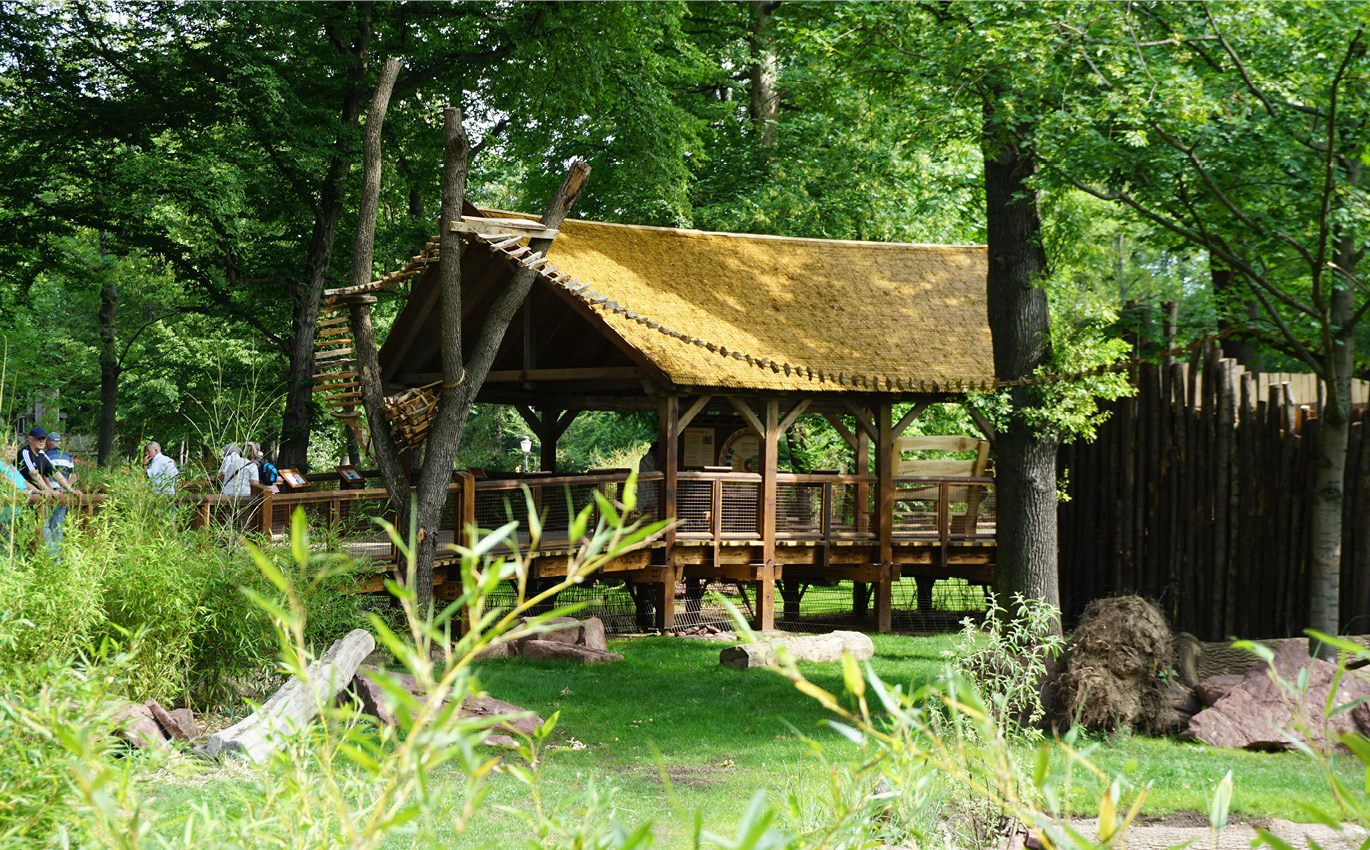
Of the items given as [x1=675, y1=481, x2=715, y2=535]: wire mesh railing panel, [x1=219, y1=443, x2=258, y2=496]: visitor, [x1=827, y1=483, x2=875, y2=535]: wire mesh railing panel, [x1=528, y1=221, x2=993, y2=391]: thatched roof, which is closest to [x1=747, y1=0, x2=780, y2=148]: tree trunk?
[x1=528, y1=221, x2=993, y2=391]: thatched roof

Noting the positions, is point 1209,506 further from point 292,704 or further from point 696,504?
point 292,704

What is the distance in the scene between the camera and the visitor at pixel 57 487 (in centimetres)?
783

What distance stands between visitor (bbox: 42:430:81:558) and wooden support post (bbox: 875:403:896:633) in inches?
408

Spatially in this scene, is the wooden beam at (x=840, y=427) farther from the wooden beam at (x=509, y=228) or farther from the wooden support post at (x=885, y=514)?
the wooden beam at (x=509, y=228)

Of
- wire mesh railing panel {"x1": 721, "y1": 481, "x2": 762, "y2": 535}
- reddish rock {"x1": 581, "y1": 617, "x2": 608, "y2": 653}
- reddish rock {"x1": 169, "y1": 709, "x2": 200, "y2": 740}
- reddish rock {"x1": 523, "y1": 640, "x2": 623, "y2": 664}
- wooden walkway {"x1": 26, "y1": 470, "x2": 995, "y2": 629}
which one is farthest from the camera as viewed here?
wire mesh railing panel {"x1": 721, "y1": 481, "x2": 762, "y2": 535}

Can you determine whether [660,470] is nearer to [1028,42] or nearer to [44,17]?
[1028,42]

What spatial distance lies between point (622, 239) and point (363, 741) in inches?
601

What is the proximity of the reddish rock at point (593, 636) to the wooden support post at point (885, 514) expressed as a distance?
15.1ft

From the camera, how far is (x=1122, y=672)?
8.73 m

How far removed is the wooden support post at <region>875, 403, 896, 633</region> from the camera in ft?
51.8

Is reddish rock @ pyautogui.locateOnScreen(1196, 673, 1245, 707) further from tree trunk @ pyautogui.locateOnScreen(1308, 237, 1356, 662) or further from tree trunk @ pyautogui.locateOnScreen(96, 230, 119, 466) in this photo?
tree trunk @ pyautogui.locateOnScreen(96, 230, 119, 466)

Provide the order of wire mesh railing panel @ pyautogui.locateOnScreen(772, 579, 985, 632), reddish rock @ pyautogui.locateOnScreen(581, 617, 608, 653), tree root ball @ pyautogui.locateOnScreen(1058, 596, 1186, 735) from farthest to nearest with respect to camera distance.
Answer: wire mesh railing panel @ pyautogui.locateOnScreen(772, 579, 985, 632) < reddish rock @ pyautogui.locateOnScreen(581, 617, 608, 653) < tree root ball @ pyautogui.locateOnScreen(1058, 596, 1186, 735)

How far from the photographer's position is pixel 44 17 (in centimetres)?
1672

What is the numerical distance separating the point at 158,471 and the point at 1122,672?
8.62 metres
